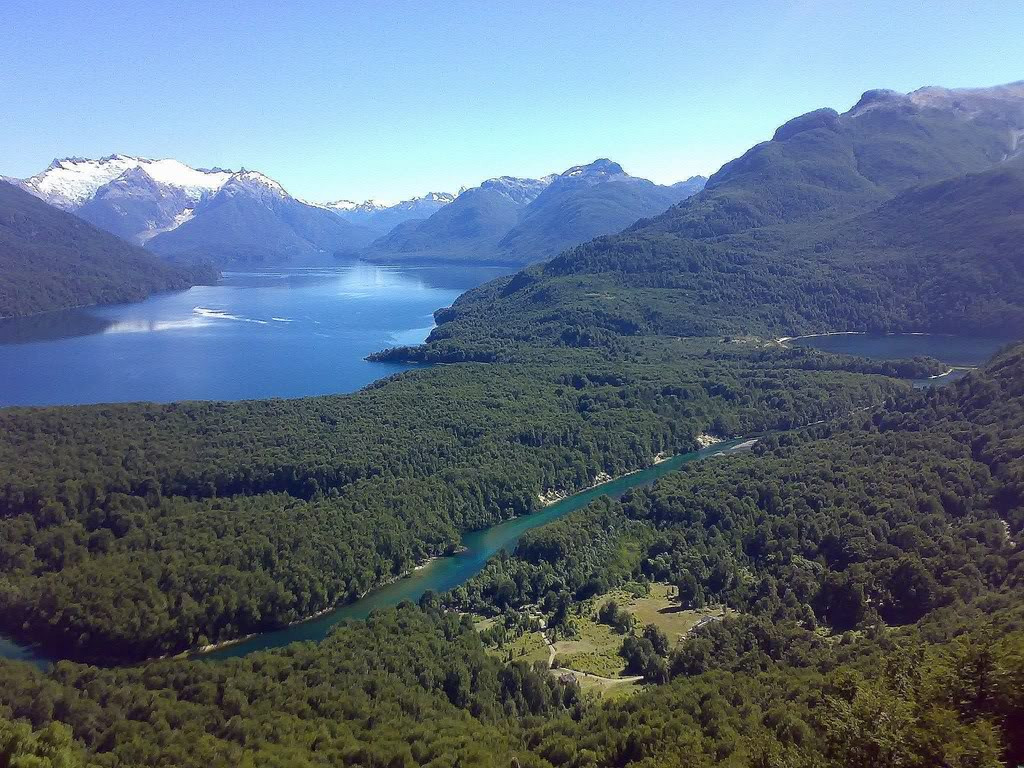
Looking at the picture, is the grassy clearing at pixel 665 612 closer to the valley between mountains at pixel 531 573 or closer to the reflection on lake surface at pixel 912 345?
the valley between mountains at pixel 531 573

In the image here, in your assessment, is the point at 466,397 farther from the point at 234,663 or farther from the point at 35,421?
the point at 234,663

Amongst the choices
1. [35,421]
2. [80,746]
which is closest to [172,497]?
[35,421]

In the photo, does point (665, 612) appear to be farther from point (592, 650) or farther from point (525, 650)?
point (525, 650)

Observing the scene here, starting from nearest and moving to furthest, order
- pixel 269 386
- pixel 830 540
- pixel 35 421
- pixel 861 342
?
pixel 830 540
pixel 35 421
pixel 269 386
pixel 861 342

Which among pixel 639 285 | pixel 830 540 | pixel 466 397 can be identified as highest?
pixel 639 285

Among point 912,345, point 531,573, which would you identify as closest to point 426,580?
point 531,573

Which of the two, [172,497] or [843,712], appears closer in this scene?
[843,712]

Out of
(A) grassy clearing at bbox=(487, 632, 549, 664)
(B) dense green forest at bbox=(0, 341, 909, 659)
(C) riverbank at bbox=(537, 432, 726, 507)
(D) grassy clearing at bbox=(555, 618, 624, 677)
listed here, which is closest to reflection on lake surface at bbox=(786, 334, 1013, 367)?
(B) dense green forest at bbox=(0, 341, 909, 659)

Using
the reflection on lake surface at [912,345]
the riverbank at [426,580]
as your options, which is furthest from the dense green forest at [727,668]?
the reflection on lake surface at [912,345]
